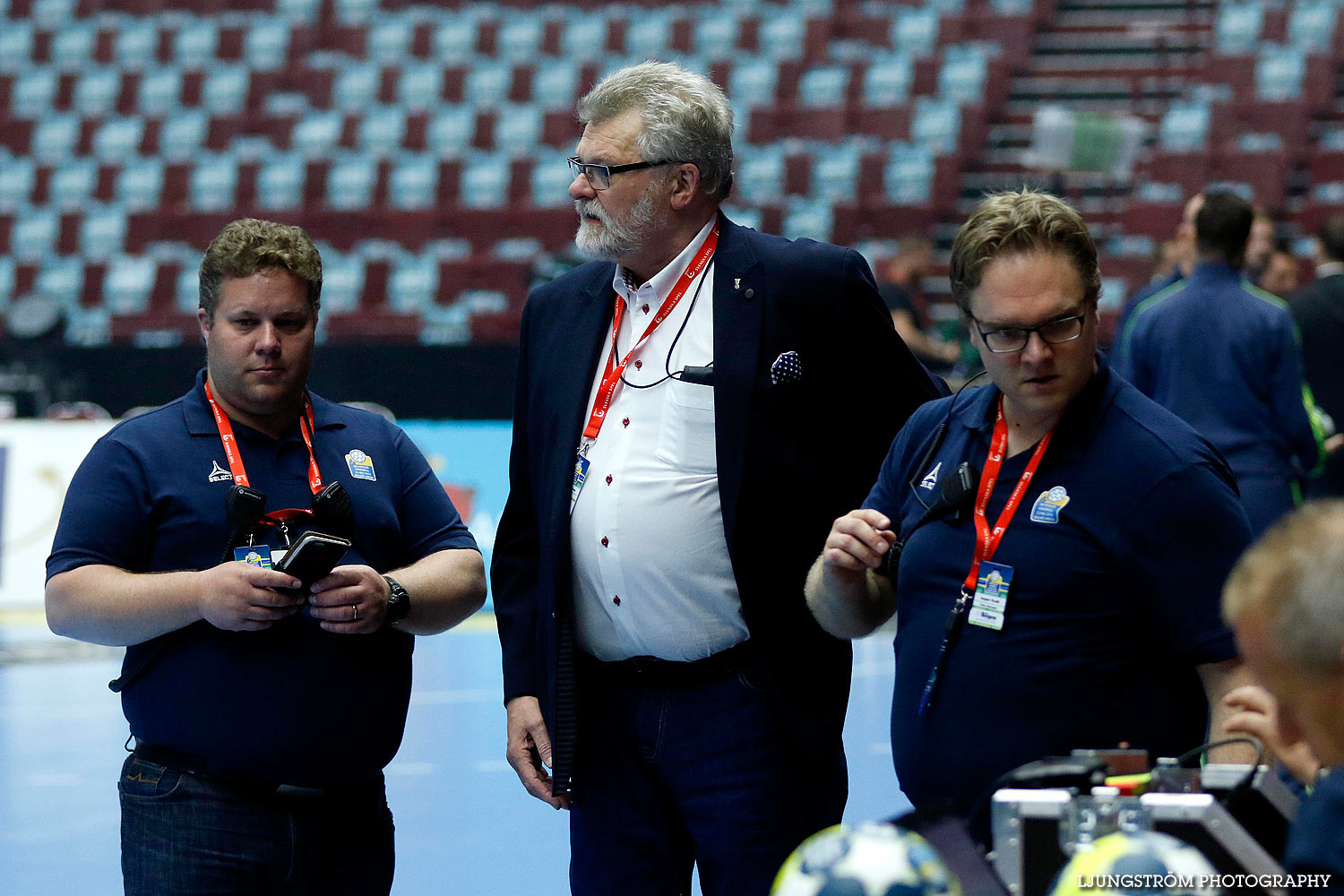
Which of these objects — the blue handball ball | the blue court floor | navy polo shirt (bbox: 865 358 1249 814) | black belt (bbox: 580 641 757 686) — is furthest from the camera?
the blue court floor

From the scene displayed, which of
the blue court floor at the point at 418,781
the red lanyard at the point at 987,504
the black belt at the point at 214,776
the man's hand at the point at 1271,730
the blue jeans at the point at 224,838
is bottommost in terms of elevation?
the blue court floor at the point at 418,781

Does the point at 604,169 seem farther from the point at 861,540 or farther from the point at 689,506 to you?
the point at 861,540

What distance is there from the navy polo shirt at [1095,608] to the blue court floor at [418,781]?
102 inches

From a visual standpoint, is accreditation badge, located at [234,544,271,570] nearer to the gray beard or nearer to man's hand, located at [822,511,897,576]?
the gray beard

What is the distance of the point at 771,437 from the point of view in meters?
2.62

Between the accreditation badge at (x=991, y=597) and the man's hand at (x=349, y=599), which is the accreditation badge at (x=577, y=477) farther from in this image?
the accreditation badge at (x=991, y=597)

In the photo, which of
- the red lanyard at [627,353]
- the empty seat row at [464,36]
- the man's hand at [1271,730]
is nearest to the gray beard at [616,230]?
the red lanyard at [627,353]

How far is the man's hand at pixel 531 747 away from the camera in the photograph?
8.95ft

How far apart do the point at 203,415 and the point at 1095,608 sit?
1566mm

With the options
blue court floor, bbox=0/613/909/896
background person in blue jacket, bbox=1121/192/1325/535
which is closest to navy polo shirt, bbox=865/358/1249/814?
blue court floor, bbox=0/613/909/896

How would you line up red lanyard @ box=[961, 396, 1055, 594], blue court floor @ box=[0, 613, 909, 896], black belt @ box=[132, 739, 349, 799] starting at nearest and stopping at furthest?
red lanyard @ box=[961, 396, 1055, 594]
black belt @ box=[132, 739, 349, 799]
blue court floor @ box=[0, 613, 909, 896]

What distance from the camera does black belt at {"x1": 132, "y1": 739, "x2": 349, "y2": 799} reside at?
2.51 m

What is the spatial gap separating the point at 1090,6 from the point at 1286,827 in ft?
51.8

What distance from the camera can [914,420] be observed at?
250 cm
